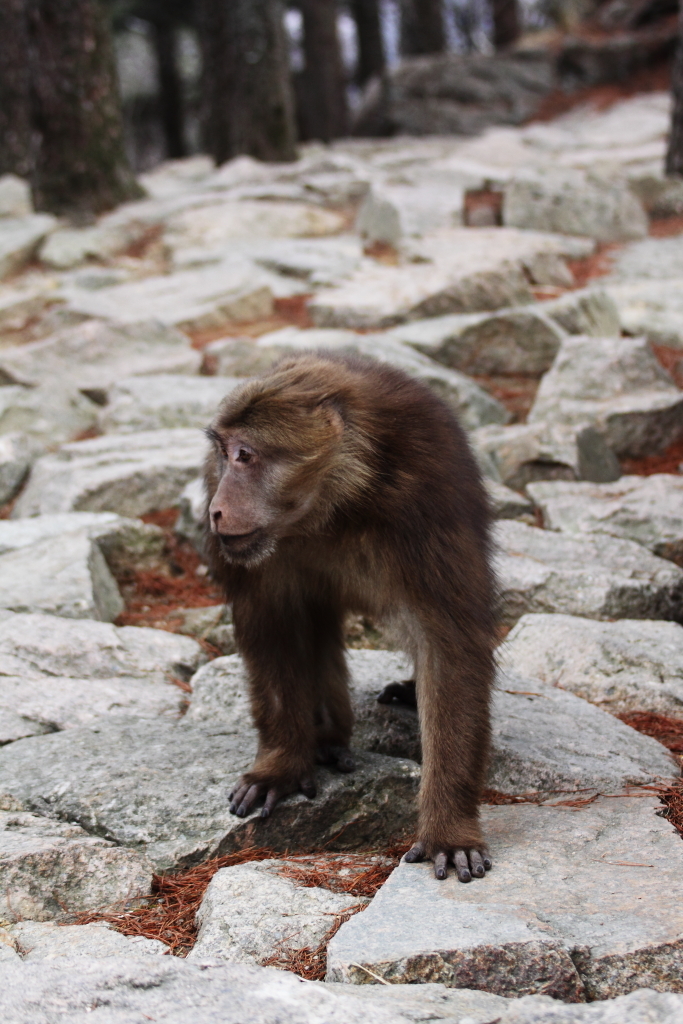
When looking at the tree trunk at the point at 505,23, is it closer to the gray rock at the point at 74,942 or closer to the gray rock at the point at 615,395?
the gray rock at the point at 615,395

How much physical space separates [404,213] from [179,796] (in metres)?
8.40

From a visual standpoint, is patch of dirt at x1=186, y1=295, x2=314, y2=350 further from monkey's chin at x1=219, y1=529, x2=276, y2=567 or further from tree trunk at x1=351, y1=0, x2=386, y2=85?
tree trunk at x1=351, y1=0, x2=386, y2=85

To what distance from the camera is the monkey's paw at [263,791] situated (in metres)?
3.46

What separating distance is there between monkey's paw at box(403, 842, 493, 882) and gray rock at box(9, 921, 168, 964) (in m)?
0.84

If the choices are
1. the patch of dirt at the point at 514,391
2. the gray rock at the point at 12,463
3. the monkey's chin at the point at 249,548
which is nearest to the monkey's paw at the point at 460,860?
the monkey's chin at the point at 249,548

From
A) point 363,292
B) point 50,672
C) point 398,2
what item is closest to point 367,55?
point 398,2

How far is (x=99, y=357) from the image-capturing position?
26.9ft

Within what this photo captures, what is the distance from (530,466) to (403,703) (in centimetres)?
238

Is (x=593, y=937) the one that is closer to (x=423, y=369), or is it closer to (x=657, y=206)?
(x=423, y=369)

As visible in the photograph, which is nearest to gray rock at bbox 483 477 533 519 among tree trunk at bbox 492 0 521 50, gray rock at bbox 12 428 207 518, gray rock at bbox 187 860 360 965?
gray rock at bbox 12 428 207 518

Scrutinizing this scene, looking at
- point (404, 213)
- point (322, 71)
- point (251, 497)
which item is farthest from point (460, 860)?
point (322, 71)

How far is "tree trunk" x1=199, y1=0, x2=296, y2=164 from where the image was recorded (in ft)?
45.3

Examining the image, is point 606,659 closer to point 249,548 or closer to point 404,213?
point 249,548

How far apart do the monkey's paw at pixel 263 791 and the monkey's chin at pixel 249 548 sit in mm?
910
